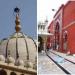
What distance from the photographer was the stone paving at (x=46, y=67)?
323 cm

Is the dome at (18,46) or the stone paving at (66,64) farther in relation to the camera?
the dome at (18,46)

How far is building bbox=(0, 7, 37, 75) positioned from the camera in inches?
145

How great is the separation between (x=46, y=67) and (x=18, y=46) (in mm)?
1399

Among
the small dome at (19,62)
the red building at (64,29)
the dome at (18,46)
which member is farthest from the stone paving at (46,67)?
the dome at (18,46)

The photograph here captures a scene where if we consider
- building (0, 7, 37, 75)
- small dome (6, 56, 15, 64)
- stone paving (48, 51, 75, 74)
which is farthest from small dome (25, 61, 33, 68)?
stone paving (48, 51, 75, 74)

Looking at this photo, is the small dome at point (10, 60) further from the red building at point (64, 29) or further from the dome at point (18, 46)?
the red building at point (64, 29)

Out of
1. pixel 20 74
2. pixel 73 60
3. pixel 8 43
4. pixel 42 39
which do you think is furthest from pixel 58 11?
pixel 8 43

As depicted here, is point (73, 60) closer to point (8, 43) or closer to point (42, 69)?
point (42, 69)

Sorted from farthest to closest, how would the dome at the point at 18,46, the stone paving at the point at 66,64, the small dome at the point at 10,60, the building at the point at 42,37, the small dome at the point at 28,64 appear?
the dome at the point at 18,46 < the small dome at the point at 10,60 < the small dome at the point at 28,64 < the building at the point at 42,37 < the stone paving at the point at 66,64

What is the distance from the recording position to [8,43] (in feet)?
15.0

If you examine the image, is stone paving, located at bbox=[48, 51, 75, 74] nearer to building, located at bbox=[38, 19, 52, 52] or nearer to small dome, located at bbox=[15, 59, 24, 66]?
building, located at bbox=[38, 19, 52, 52]

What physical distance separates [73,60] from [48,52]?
0.35 meters

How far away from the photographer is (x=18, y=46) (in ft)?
15.0

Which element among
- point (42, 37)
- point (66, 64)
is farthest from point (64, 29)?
point (66, 64)
